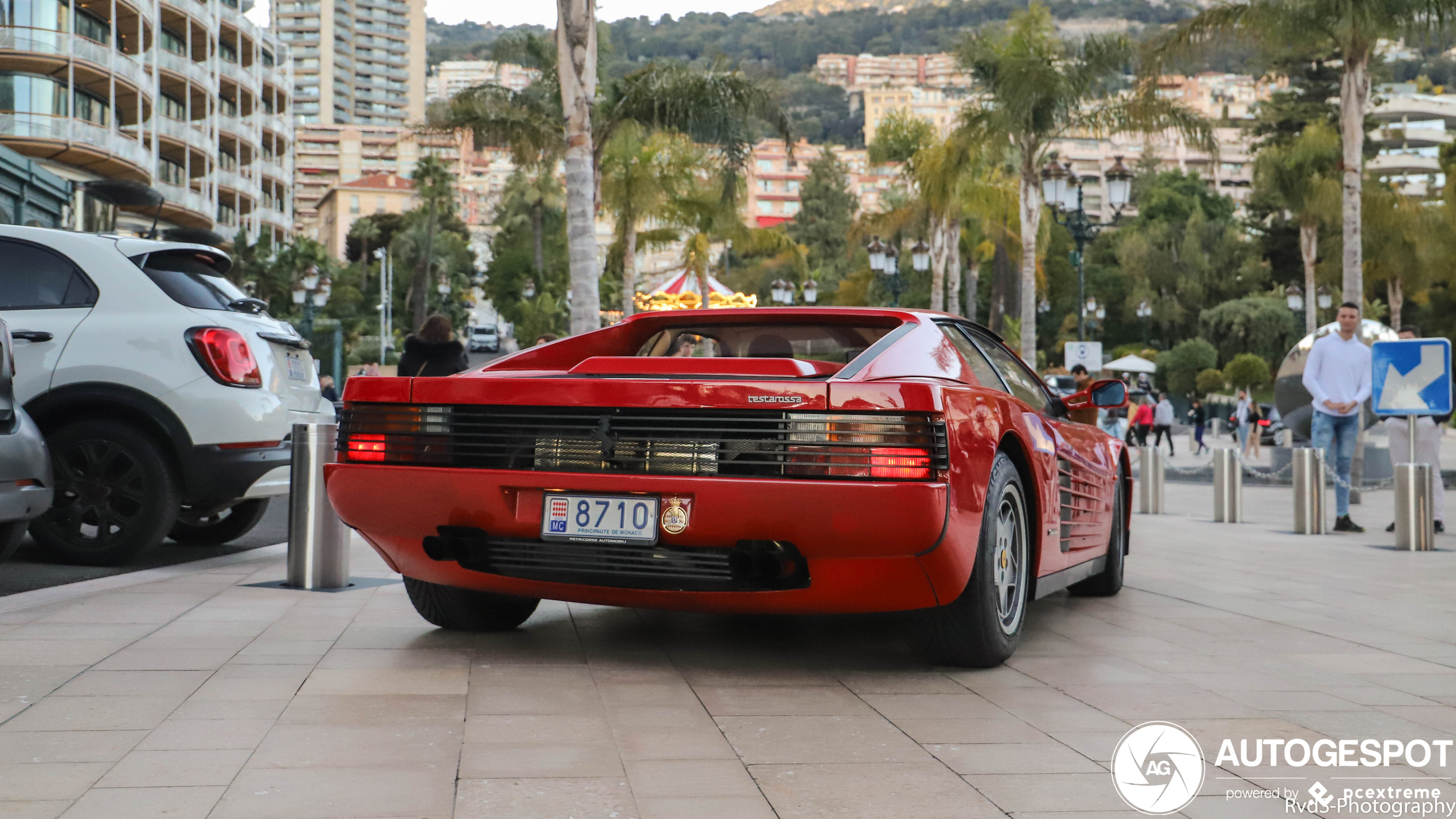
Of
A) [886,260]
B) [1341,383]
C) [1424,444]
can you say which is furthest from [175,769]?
[886,260]

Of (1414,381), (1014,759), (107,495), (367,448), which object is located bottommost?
(1014,759)

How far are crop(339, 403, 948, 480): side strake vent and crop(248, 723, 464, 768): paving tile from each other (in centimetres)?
107

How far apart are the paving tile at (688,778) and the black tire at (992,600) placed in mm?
1440

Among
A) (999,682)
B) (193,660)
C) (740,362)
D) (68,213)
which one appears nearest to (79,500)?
(193,660)

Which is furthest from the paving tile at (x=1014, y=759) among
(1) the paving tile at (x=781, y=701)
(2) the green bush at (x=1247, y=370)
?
(2) the green bush at (x=1247, y=370)

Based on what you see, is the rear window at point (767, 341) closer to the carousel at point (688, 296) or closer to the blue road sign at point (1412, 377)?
the blue road sign at point (1412, 377)

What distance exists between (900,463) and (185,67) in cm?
5907

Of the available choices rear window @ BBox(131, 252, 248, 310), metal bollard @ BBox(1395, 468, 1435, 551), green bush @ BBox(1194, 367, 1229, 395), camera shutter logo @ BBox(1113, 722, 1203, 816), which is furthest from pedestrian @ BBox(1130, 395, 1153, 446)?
camera shutter logo @ BBox(1113, 722, 1203, 816)

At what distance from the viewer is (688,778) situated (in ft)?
11.4

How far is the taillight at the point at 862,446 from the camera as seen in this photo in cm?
438

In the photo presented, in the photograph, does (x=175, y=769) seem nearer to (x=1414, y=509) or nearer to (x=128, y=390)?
(x=128, y=390)

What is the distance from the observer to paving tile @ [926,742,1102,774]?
358 centimetres

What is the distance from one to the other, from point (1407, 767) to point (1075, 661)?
1695 millimetres

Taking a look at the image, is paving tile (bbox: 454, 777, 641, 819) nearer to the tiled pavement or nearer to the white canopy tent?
the tiled pavement
